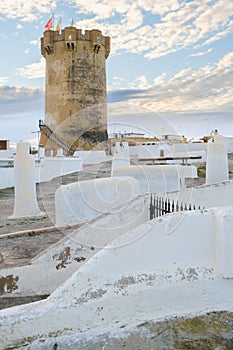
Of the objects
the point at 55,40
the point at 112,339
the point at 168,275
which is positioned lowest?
the point at 112,339

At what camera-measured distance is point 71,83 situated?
3034 cm

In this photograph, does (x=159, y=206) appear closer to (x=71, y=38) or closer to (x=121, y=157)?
(x=121, y=157)

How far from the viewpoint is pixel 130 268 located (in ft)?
10.4

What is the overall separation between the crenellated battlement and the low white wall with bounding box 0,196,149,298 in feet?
93.3

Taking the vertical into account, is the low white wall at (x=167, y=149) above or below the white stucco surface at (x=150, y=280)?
above

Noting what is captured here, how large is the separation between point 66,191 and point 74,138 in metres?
25.0

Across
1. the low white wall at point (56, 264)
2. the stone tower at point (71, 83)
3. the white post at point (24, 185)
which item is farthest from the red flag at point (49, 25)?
the low white wall at point (56, 264)

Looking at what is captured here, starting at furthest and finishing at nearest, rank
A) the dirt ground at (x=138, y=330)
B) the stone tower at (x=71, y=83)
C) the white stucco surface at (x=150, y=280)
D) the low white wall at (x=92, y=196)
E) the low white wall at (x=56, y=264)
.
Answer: the stone tower at (x=71, y=83) < the low white wall at (x=92, y=196) < the low white wall at (x=56, y=264) < the white stucco surface at (x=150, y=280) < the dirt ground at (x=138, y=330)

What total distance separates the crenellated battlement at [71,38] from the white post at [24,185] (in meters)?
23.6

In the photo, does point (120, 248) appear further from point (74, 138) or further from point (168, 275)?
point (74, 138)

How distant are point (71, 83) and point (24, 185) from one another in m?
22.8

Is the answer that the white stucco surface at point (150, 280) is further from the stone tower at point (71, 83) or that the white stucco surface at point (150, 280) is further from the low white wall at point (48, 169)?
the stone tower at point (71, 83)

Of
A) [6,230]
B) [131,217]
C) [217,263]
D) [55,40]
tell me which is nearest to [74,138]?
[55,40]

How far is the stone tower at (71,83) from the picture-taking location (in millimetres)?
30312
